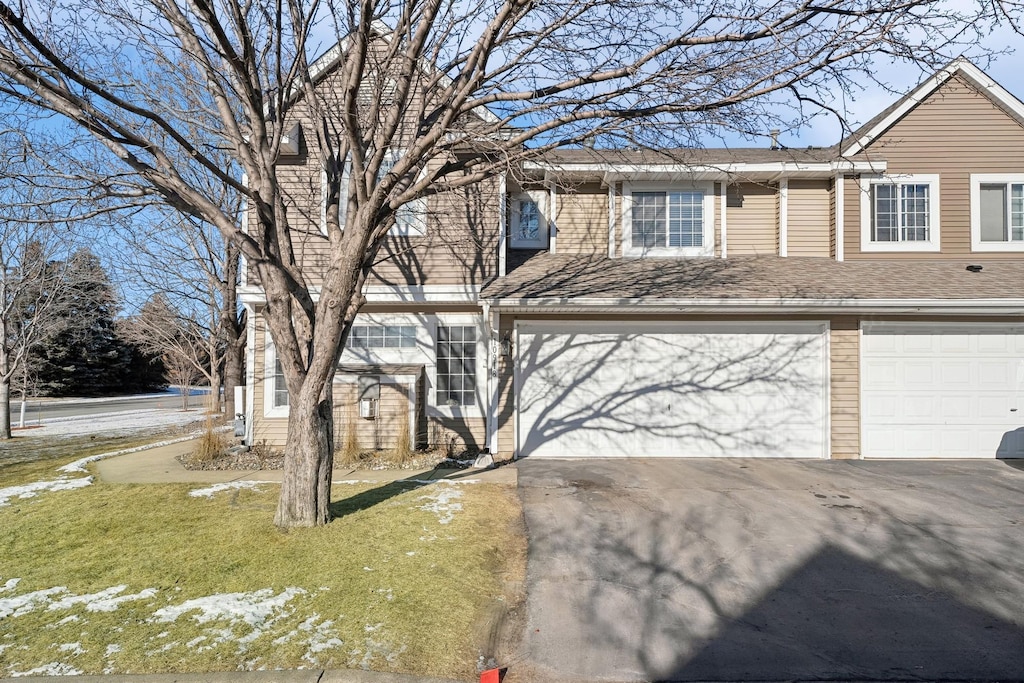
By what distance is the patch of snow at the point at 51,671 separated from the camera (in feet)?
10.3

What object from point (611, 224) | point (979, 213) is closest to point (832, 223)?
point (979, 213)

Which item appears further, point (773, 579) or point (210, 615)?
point (773, 579)

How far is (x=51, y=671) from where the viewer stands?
10.4 ft

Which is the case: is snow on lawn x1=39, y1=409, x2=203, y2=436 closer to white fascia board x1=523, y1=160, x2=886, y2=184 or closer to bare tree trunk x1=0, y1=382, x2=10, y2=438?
bare tree trunk x1=0, y1=382, x2=10, y2=438

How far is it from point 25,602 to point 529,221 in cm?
884

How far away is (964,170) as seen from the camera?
10000 mm

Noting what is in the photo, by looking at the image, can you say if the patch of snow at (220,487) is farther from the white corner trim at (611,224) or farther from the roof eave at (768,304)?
the white corner trim at (611,224)

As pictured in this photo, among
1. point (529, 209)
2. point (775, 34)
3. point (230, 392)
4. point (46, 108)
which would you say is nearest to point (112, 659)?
point (46, 108)

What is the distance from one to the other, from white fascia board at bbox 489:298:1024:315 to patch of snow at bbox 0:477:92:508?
20.4 feet

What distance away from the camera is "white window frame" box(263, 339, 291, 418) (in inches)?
386

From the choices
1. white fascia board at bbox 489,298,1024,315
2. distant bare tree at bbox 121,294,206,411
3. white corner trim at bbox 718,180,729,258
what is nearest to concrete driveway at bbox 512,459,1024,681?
white fascia board at bbox 489,298,1024,315

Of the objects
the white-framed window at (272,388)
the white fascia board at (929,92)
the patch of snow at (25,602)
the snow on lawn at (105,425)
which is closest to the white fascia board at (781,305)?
the white fascia board at (929,92)

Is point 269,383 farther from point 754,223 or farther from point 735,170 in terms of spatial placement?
point 754,223

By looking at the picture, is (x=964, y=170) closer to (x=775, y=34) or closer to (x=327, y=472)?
(x=775, y=34)
